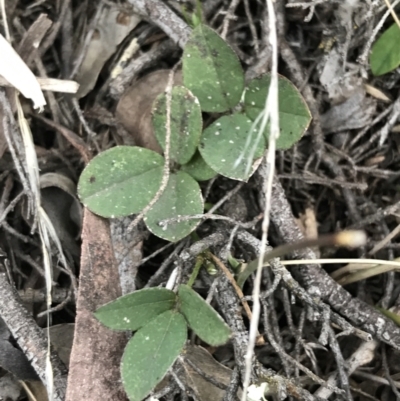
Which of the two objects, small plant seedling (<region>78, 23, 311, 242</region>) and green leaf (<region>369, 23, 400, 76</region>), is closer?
small plant seedling (<region>78, 23, 311, 242</region>)

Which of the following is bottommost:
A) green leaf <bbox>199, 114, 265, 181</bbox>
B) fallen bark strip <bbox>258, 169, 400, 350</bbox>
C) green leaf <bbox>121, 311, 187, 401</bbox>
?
fallen bark strip <bbox>258, 169, 400, 350</bbox>

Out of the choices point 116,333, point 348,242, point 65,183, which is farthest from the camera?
point 65,183

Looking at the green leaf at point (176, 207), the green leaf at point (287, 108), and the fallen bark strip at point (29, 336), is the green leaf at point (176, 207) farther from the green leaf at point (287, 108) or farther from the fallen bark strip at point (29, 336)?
the fallen bark strip at point (29, 336)

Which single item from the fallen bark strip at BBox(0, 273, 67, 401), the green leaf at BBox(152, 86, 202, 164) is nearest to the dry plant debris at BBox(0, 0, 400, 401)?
the fallen bark strip at BBox(0, 273, 67, 401)

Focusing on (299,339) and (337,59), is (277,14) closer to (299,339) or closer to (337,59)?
(337,59)

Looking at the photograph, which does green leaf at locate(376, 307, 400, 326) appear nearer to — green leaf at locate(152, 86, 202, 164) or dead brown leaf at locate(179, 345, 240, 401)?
dead brown leaf at locate(179, 345, 240, 401)

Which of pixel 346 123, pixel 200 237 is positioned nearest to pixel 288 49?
pixel 346 123

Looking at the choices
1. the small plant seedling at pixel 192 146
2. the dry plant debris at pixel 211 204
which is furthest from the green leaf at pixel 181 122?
the dry plant debris at pixel 211 204
